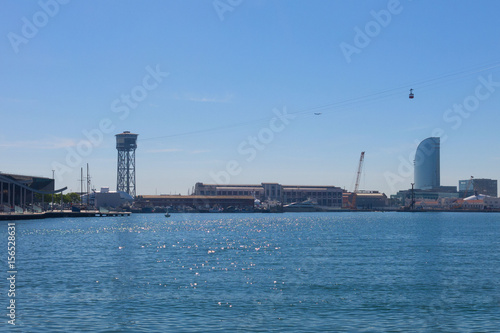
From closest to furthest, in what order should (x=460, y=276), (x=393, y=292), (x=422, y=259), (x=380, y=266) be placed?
(x=393, y=292)
(x=460, y=276)
(x=380, y=266)
(x=422, y=259)

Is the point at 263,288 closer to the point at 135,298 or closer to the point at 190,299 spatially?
the point at 190,299

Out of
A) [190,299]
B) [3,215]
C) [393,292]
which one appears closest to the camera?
[190,299]

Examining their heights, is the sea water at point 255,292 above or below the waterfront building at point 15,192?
below

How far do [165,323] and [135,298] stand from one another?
740 centimetres

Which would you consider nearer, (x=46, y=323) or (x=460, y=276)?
(x=46, y=323)

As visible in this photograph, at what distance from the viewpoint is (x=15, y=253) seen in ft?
205

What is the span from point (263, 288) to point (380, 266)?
53.4 feet

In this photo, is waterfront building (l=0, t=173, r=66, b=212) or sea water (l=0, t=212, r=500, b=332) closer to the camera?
sea water (l=0, t=212, r=500, b=332)

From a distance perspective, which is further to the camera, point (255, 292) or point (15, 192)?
point (15, 192)

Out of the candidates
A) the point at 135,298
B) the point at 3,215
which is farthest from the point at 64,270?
the point at 3,215

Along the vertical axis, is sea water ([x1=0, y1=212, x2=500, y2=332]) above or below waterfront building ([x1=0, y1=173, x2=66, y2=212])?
below

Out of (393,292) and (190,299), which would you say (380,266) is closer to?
(393,292)

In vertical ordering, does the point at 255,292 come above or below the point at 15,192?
below

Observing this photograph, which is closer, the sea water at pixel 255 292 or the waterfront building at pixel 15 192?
the sea water at pixel 255 292
